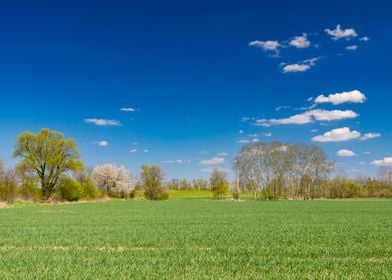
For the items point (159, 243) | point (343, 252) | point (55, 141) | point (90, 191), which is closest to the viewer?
point (343, 252)

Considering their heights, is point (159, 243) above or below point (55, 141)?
below

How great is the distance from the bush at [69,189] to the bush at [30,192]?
520 centimetres

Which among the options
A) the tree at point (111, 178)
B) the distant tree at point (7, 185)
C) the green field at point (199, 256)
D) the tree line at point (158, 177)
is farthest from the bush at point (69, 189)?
the green field at point (199, 256)

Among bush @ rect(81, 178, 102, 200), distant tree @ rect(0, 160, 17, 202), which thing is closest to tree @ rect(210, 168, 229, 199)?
bush @ rect(81, 178, 102, 200)

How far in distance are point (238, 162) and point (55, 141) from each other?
44269 millimetres

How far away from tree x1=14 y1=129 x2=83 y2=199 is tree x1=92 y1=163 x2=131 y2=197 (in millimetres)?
40249

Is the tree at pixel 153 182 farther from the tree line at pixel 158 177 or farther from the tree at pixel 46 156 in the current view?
the tree at pixel 46 156

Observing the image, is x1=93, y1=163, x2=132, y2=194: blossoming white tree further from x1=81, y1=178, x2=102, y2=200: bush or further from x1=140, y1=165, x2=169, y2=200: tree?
x1=81, y1=178, x2=102, y2=200: bush

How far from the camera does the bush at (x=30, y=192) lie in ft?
255

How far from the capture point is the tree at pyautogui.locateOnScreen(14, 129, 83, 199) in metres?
83.8

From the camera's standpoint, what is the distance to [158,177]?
376 ft

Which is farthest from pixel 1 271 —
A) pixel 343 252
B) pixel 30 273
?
pixel 343 252

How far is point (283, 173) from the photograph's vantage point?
103 meters

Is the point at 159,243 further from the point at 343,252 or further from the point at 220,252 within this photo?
the point at 343,252
